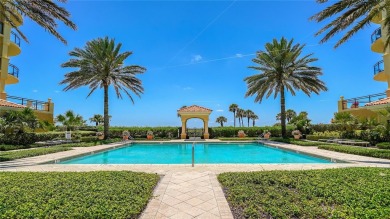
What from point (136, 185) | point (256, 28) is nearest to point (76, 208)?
point (136, 185)

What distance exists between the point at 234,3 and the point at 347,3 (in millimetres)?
6772

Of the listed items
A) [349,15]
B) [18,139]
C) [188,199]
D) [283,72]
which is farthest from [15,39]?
[349,15]

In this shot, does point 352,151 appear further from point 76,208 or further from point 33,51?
point 33,51

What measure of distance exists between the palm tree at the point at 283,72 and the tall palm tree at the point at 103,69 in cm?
1191

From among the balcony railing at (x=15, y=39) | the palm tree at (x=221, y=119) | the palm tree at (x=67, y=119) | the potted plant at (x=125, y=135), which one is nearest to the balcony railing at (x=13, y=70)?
the balcony railing at (x=15, y=39)

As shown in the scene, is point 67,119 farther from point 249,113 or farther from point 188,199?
point 249,113

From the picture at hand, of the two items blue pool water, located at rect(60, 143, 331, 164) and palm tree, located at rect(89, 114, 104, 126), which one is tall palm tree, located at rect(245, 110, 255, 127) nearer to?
palm tree, located at rect(89, 114, 104, 126)

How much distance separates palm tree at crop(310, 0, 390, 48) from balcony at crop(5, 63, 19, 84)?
85.6 feet

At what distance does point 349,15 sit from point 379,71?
569 inches

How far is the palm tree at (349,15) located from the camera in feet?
34.8

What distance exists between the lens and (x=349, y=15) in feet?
36.9

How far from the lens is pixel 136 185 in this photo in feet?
17.5

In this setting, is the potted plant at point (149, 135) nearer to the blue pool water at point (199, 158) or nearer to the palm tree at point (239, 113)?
the blue pool water at point (199, 158)

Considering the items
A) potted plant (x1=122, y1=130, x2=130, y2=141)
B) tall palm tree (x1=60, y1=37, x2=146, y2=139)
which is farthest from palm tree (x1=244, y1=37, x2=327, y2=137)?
potted plant (x1=122, y1=130, x2=130, y2=141)
